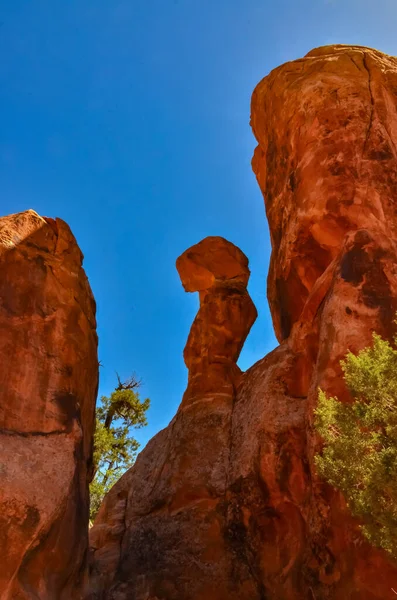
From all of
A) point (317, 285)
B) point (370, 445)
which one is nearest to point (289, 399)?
point (317, 285)

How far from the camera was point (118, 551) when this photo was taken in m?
15.1

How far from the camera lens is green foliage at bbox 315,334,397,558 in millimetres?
6504

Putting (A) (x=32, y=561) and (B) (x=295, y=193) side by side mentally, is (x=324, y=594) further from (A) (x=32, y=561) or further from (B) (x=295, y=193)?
(B) (x=295, y=193)

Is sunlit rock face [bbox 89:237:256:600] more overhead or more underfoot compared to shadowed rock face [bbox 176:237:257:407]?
more underfoot

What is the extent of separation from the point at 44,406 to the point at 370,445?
8.00 meters

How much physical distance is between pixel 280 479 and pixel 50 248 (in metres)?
9.05

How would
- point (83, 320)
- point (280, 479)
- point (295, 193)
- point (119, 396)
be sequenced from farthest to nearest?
point (119, 396) → point (295, 193) → point (83, 320) → point (280, 479)

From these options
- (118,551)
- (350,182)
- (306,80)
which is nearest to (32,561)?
(118,551)

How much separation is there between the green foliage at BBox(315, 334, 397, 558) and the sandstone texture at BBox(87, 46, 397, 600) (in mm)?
2476

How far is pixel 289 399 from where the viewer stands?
14.1 meters

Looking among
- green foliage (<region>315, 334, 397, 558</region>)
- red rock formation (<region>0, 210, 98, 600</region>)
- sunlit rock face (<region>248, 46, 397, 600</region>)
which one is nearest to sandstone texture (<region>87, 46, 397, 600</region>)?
sunlit rock face (<region>248, 46, 397, 600</region>)

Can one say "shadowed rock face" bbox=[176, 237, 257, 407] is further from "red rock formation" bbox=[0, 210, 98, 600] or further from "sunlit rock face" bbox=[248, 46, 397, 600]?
"red rock formation" bbox=[0, 210, 98, 600]

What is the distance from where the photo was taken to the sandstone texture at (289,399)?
11.0 metres

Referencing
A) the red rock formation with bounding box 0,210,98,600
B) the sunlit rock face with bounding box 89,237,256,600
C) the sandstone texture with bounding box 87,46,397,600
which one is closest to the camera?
the red rock formation with bounding box 0,210,98,600
